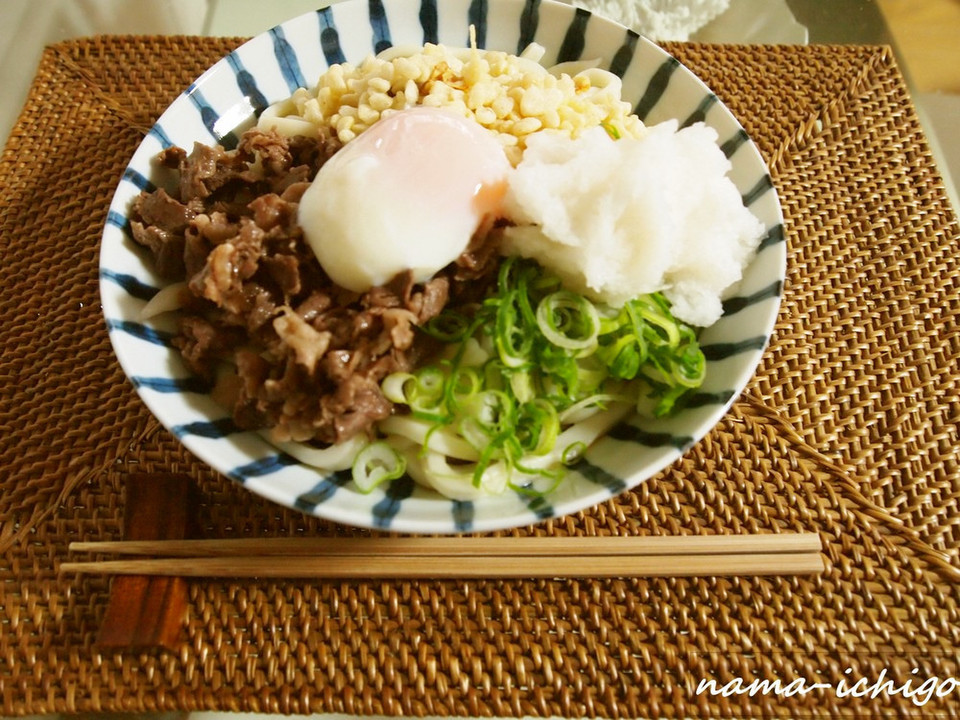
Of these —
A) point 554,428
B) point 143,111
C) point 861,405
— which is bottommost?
point 861,405

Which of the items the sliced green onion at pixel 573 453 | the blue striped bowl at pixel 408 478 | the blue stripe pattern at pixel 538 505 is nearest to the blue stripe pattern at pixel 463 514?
the blue striped bowl at pixel 408 478

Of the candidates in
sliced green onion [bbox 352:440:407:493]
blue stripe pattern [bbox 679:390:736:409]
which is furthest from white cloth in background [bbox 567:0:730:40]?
sliced green onion [bbox 352:440:407:493]

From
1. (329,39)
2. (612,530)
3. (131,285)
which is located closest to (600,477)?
(612,530)

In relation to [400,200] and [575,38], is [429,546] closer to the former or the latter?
[400,200]

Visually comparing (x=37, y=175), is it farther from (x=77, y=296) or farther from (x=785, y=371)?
(x=785, y=371)

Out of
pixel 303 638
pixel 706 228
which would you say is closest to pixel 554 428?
pixel 706 228

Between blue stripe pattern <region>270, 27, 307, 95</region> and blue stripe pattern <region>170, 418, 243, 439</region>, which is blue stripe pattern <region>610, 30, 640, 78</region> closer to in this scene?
blue stripe pattern <region>270, 27, 307, 95</region>
